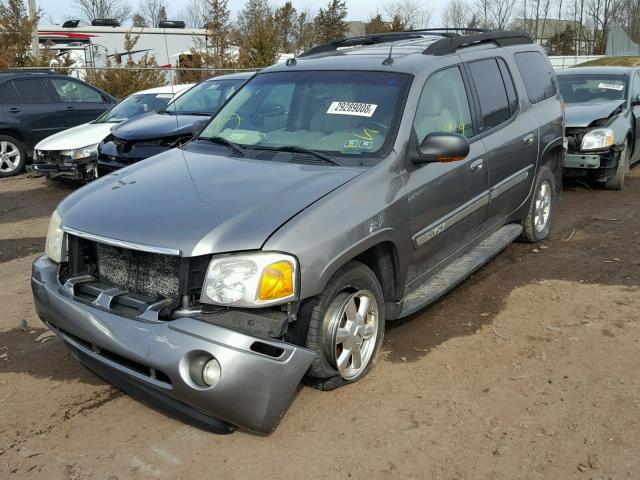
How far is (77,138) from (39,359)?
6.38m

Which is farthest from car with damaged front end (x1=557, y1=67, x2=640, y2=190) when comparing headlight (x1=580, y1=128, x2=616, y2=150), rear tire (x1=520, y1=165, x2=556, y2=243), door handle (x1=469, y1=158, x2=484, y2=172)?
door handle (x1=469, y1=158, x2=484, y2=172)

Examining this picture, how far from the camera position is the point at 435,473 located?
2.90m

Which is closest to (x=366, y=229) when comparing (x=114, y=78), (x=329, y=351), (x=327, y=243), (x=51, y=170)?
(x=327, y=243)

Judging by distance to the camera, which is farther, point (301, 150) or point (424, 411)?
point (301, 150)

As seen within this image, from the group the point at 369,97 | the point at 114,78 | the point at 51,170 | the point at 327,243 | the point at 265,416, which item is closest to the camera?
the point at 265,416

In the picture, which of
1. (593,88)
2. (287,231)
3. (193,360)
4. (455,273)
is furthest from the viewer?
(593,88)

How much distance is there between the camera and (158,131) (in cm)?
812

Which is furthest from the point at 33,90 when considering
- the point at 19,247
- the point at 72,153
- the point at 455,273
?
the point at 455,273

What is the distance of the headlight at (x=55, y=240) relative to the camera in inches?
140

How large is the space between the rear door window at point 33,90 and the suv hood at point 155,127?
3786mm

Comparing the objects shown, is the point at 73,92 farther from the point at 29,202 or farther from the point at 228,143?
the point at 228,143

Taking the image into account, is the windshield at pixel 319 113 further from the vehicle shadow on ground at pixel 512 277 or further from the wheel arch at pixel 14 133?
the wheel arch at pixel 14 133

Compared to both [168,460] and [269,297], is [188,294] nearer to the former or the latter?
[269,297]

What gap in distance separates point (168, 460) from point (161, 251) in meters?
0.99
